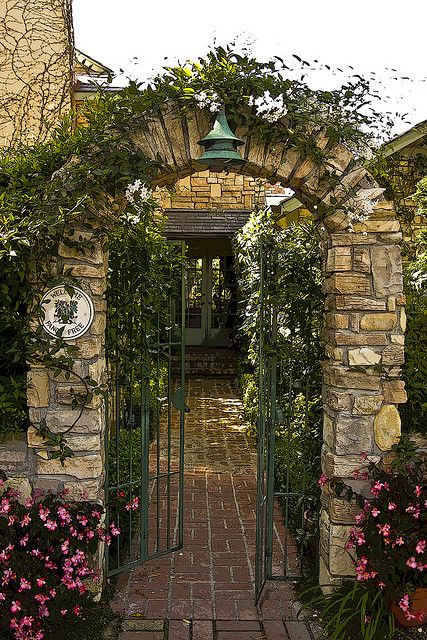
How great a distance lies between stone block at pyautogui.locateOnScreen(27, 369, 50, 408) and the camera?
3.77 m

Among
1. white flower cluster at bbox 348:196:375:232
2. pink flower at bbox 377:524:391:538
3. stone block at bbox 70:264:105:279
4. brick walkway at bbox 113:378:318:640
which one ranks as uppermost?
white flower cluster at bbox 348:196:375:232

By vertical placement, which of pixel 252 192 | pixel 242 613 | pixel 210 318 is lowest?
pixel 242 613

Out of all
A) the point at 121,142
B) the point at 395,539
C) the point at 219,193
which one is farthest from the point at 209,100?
the point at 219,193

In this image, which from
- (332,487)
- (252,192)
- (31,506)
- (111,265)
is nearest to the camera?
(31,506)

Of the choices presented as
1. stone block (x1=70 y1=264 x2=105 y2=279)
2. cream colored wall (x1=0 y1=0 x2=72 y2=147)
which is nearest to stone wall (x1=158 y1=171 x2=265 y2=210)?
cream colored wall (x1=0 y1=0 x2=72 y2=147)

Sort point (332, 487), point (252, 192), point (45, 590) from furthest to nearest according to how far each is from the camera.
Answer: point (252, 192) < point (332, 487) < point (45, 590)

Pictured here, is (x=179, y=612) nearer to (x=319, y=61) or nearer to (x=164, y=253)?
(x=164, y=253)

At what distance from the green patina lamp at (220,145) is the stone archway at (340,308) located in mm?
205

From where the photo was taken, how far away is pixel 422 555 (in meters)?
3.50

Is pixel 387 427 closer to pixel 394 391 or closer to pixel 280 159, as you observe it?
pixel 394 391

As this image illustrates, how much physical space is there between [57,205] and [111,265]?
2.78 ft

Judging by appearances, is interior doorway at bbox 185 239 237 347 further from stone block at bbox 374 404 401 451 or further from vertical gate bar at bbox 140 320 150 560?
stone block at bbox 374 404 401 451

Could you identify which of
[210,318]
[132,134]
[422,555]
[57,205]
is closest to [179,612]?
[422,555]

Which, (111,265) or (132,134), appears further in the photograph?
(111,265)
